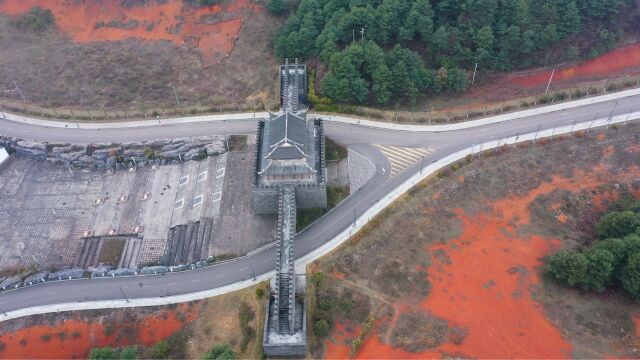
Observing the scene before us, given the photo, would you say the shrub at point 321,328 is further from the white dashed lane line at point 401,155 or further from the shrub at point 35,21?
the shrub at point 35,21

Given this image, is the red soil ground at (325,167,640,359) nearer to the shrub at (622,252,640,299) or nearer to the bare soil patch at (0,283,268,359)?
the shrub at (622,252,640,299)

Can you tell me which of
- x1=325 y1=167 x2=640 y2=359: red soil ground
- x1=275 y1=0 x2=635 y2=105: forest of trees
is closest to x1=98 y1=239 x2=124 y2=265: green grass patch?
x1=325 y1=167 x2=640 y2=359: red soil ground

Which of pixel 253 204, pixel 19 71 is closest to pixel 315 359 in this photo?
pixel 253 204

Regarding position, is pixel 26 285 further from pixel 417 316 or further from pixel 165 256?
pixel 417 316

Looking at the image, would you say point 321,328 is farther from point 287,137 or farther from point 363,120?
point 363,120

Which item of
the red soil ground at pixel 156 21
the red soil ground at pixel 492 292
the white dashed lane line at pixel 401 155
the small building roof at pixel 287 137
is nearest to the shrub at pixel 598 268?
the red soil ground at pixel 492 292
